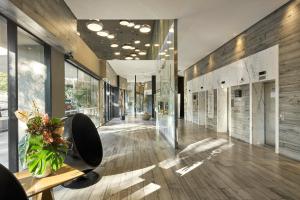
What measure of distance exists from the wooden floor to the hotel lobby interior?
0.02 meters

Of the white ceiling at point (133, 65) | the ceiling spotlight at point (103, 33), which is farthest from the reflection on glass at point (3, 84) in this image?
the white ceiling at point (133, 65)

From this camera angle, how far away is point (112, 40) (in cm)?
1180

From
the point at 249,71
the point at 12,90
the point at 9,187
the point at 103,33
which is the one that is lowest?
the point at 9,187

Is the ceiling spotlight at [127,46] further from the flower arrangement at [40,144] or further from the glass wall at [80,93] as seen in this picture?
the flower arrangement at [40,144]

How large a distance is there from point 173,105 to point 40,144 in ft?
19.1

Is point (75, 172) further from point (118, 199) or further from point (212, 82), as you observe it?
point (212, 82)

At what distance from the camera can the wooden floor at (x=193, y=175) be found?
3.79m

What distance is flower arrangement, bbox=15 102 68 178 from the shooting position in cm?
227

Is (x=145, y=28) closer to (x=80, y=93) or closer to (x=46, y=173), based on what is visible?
(x=80, y=93)

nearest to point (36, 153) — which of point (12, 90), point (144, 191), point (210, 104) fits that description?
point (12, 90)

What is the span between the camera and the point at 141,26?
9.91m

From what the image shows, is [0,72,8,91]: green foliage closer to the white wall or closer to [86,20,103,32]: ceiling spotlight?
[86,20,103,32]: ceiling spotlight

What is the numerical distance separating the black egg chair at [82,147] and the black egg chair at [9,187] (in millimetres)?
1869

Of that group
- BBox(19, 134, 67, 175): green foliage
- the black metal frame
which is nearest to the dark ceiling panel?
the black metal frame
